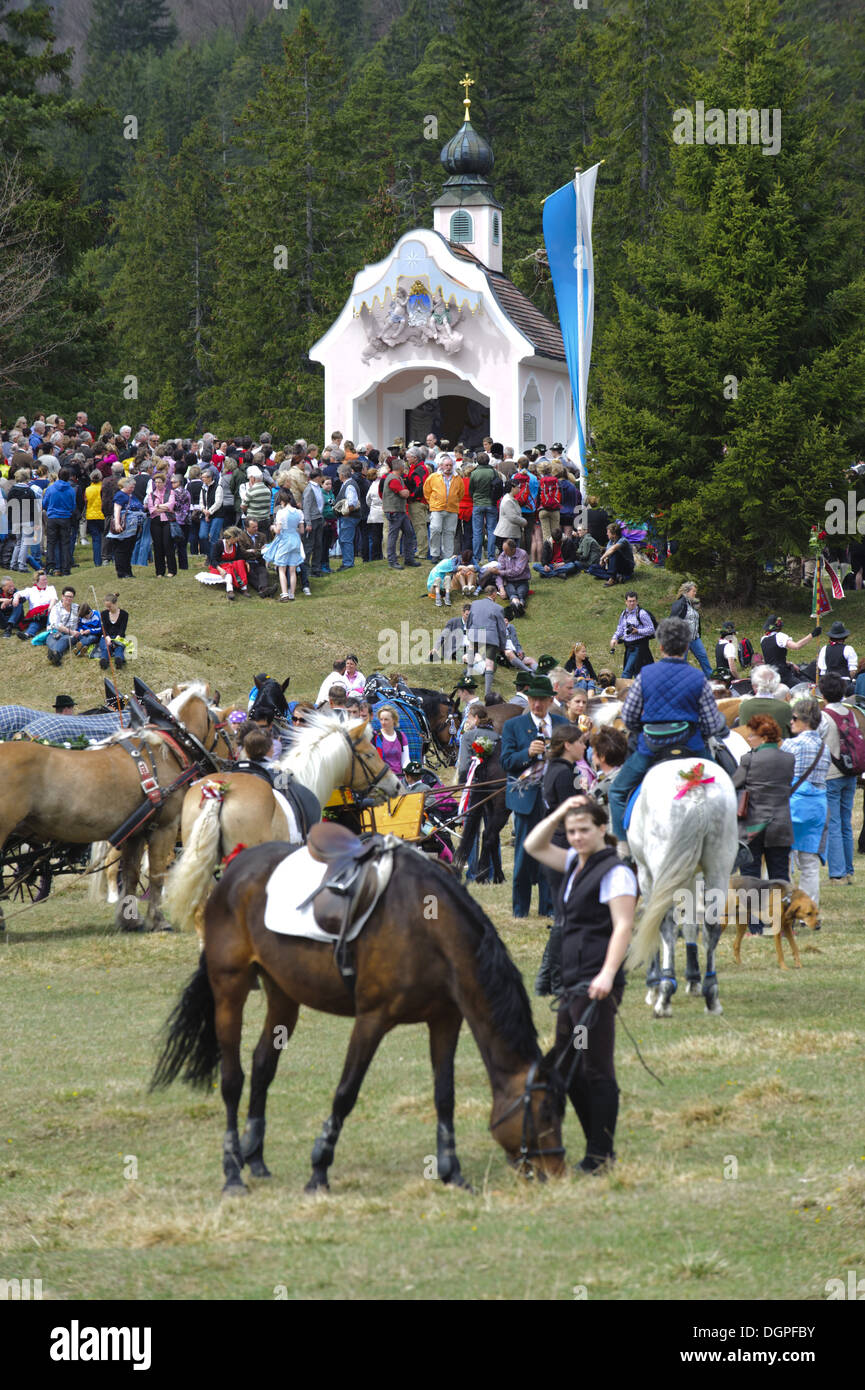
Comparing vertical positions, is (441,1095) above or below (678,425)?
below

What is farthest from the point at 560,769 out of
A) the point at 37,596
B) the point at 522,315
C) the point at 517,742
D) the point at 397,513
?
the point at 522,315

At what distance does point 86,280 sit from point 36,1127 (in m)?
41.1

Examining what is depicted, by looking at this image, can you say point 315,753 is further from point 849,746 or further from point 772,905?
point 849,746

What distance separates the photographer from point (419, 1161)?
829 cm

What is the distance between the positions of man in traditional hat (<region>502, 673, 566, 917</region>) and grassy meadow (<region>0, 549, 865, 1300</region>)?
1.25ft

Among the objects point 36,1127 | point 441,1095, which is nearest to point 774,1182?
point 441,1095

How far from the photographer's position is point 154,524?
31.3 metres

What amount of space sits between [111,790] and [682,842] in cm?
602

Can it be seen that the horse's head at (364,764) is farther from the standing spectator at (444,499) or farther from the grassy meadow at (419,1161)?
the standing spectator at (444,499)

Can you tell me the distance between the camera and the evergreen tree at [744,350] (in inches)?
1164

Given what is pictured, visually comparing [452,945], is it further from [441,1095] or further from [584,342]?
[584,342]

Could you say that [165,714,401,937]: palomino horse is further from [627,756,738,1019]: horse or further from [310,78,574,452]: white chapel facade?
[310,78,574,452]: white chapel facade
